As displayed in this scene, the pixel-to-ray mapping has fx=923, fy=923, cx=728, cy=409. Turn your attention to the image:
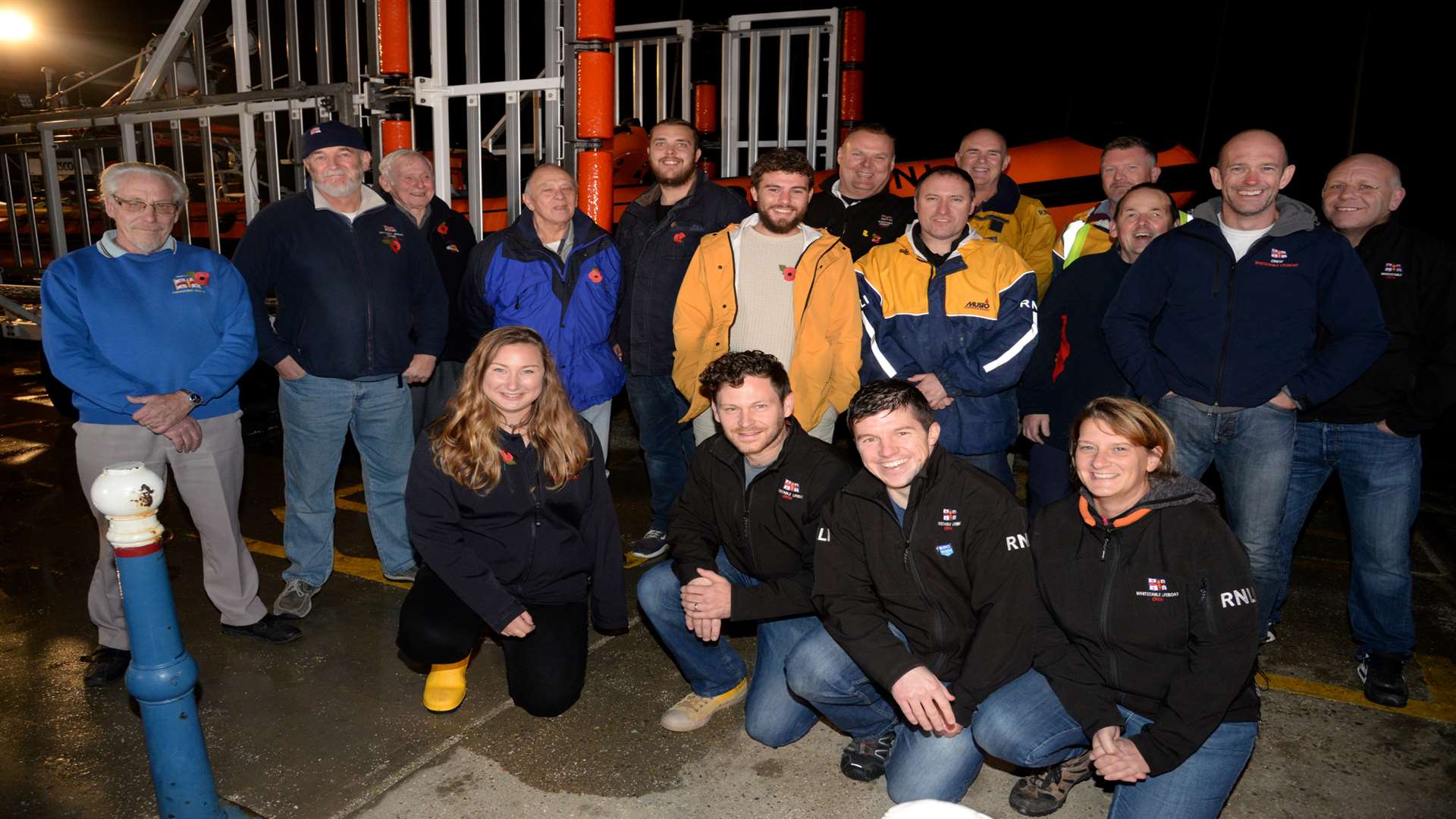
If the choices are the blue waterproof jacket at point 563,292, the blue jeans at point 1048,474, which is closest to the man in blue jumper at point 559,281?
the blue waterproof jacket at point 563,292

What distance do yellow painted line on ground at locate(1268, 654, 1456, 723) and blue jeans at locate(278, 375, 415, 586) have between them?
345cm

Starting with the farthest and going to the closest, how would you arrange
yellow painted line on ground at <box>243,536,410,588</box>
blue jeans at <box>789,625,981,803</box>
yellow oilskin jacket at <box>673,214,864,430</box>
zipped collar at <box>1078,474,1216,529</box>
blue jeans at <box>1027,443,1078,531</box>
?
yellow painted line on ground at <box>243,536,410,588</box>
yellow oilskin jacket at <box>673,214,864,430</box>
blue jeans at <box>1027,443,1078,531</box>
blue jeans at <box>789,625,981,803</box>
zipped collar at <box>1078,474,1216,529</box>

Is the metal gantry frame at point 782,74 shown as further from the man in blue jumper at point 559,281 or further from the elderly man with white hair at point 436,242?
the man in blue jumper at point 559,281

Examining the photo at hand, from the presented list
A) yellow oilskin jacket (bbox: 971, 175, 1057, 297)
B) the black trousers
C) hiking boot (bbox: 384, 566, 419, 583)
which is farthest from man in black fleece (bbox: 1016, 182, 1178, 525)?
hiking boot (bbox: 384, 566, 419, 583)

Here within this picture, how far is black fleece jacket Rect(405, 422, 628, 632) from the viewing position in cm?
295

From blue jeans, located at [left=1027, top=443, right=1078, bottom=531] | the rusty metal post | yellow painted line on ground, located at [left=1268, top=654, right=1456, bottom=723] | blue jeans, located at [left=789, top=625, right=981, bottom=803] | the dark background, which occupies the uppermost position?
the dark background

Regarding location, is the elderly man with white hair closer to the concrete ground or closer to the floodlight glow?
the concrete ground

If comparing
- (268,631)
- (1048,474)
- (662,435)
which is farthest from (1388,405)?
(268,631)

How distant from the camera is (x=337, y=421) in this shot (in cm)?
373

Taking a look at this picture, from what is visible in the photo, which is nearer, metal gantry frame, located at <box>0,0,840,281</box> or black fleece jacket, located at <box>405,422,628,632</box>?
black fleece jacket, located at <box>405,422,628,632</box>

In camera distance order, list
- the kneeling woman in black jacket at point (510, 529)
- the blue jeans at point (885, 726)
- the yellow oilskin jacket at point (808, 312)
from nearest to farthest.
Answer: the blue jeans at point (885, 726), the kneeling woman in black jacket at point (510, 529), the yellow oilskin jacket at point (808, 312)

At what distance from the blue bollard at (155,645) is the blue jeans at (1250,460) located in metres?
2.95

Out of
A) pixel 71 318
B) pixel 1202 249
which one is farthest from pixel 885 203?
pixel 71 318

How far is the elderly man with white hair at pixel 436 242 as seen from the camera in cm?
437
